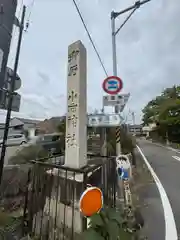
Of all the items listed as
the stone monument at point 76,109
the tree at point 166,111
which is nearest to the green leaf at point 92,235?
the stone monument at point 76,109

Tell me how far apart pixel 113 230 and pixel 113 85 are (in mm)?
3069

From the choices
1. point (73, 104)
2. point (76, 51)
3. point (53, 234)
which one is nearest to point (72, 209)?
point (53, 234)

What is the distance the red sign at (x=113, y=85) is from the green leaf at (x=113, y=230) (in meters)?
2.87

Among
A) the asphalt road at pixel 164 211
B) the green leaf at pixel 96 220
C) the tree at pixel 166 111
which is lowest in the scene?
the asphalt road at pixel 164 211

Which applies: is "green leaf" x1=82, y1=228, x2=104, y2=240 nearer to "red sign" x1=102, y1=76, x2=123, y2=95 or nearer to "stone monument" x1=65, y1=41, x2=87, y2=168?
"stone monument" x1=65, y1=41, x2=87, y2=168

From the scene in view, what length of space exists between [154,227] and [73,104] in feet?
8.76

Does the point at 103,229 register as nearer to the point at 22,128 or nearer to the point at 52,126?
the point at 52,126

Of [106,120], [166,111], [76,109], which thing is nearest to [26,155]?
[106,120]

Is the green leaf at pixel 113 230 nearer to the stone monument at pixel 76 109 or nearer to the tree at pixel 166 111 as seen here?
the stone monument at pixel 76 109

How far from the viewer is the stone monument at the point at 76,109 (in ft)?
9.40

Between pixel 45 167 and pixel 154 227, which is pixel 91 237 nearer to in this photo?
pixel 45 167

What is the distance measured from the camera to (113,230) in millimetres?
1724

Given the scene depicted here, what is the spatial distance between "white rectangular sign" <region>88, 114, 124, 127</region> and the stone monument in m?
0.85

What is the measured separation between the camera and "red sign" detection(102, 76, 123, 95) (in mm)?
4077
